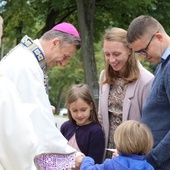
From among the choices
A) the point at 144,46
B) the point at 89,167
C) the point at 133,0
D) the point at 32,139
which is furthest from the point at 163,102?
the point at 133,0

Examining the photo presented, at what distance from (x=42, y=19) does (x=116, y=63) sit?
9.70 meters

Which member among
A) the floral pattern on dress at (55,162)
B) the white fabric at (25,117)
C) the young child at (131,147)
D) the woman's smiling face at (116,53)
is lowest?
the floral pattern on dress at (55,162)

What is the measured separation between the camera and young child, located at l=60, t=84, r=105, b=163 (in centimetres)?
396

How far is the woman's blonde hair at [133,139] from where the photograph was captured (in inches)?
119

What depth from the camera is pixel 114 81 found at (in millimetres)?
4043

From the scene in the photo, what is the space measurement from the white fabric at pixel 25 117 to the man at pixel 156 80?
2.31 feet

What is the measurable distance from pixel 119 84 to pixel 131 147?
111cm

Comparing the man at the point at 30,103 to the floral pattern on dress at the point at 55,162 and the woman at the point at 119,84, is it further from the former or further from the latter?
the woman at the point at 119,84

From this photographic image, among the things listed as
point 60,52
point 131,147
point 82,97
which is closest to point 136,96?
point 82,97

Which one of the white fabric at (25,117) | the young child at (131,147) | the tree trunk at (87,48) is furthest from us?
the tree trunk at (87,48)

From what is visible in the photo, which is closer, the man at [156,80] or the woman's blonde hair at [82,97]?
the man at [156,80]

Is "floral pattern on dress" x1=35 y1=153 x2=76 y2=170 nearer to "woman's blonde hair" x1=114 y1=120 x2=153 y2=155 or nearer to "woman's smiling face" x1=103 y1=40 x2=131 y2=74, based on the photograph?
"woman's blonde hair" x1=114 y1=120 x2=153 y2=155

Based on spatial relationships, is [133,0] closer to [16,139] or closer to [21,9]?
[21,9]

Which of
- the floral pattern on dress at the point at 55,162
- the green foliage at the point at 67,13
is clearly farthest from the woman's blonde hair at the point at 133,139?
the green foliage at the point at 67,13
